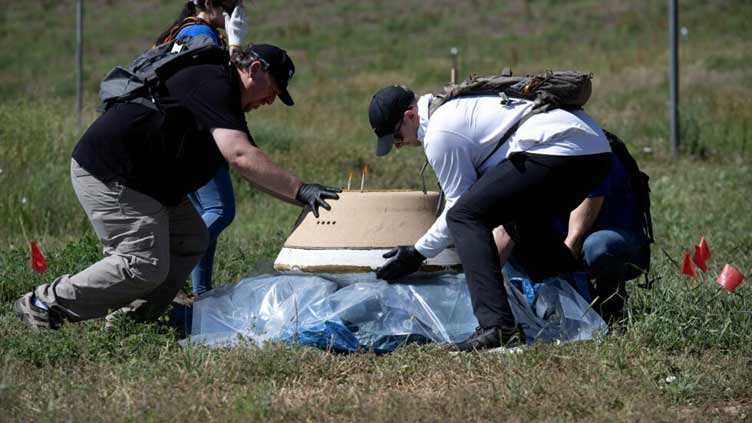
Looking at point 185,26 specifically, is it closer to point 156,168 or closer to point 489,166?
point 156,168

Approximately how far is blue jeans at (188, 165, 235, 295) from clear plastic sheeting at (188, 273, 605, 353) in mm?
706

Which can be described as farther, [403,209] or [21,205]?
[21,205]

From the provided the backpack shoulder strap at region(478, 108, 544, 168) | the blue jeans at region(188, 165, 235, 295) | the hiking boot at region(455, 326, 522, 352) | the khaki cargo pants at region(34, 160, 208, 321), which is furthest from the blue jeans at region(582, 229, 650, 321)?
the khaki cargo pants at region(34, 160, 208, 321)

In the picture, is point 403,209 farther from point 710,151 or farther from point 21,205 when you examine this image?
point 710,151

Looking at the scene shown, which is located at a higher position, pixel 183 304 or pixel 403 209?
pixel 403 209

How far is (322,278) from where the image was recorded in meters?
5.38

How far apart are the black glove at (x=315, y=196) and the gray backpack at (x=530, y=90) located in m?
0.58

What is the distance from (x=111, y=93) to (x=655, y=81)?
1529 cm

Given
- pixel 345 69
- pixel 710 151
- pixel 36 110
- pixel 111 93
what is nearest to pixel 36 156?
pixel 36 110

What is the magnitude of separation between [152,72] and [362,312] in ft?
4.79

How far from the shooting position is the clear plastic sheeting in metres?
5.09

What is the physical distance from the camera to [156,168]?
5.18m

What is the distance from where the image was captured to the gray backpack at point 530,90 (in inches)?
196

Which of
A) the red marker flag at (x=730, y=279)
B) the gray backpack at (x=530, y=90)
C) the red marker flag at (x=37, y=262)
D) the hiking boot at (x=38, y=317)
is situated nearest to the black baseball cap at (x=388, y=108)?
the gray backpack at (x=530, y=90)
